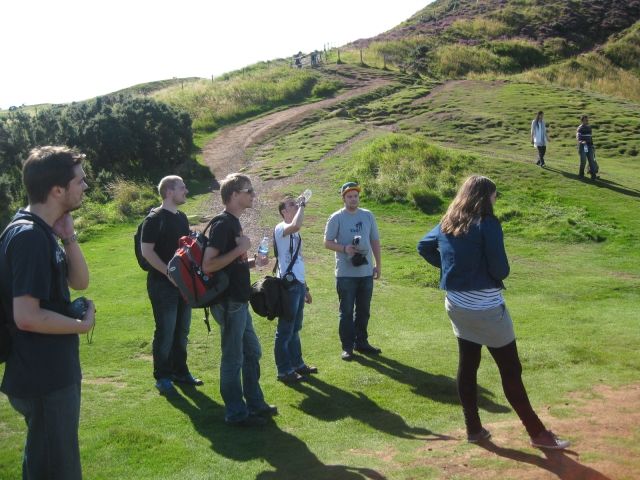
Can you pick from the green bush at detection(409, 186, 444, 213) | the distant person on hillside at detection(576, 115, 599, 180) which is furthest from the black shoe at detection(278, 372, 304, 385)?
the distant person on hillside at detection(576, 115, 599, 180)

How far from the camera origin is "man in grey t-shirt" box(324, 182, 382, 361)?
27.3ft

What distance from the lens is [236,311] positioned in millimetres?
5898

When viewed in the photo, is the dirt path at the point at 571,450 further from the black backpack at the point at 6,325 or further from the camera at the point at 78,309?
the black backpack at the point at 6,325

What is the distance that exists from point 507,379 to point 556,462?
69 centimetres

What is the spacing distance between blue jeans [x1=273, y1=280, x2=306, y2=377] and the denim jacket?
2515mm

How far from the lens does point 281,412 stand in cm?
660

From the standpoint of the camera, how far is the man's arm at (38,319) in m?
3.66

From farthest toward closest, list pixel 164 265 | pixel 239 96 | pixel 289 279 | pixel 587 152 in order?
pixel 239 96
pixel 587 152
pixel 289 279
pixel 164 265

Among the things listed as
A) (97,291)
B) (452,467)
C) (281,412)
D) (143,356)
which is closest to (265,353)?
(143,356)

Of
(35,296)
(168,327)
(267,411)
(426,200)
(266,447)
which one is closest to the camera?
(35,296)

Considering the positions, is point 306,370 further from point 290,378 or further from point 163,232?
point 163,232

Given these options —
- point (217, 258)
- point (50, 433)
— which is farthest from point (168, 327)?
point (50, 433)

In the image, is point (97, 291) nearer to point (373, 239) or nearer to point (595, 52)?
point (373, 239)

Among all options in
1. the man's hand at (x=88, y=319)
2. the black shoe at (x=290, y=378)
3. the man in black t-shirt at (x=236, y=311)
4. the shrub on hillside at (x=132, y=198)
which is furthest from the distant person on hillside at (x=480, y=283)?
the shrub on hillside at (x=132, y=198)
